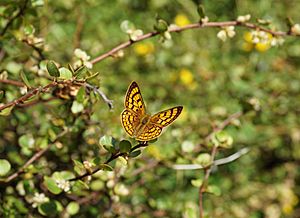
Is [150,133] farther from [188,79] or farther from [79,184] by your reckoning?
[188,79]

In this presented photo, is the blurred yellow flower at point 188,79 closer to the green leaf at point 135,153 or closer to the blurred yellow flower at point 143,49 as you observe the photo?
the blurred yellow flower at point 143,49

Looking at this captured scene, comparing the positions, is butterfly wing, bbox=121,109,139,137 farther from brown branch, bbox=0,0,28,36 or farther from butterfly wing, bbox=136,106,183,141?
brown branch, bbox=0,0,28,36

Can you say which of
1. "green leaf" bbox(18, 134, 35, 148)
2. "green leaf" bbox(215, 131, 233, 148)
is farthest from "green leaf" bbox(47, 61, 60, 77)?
"green leaf" bbox(215, 131, 233, 148)

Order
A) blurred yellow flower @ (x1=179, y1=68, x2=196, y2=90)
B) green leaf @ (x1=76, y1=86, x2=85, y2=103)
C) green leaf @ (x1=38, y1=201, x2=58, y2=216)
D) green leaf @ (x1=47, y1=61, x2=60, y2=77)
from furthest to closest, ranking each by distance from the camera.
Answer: blurred yellow flower @ (x1=179, y1=68, x2=196, y2=90)
green leaf @ (x1=38, y1=201, x2=58, y2=216)
green leaf @ (x1=76, y1=86, x2=85, y2=103)
green leaf @ (x1=47, y1=61, x2=60, y2=77)

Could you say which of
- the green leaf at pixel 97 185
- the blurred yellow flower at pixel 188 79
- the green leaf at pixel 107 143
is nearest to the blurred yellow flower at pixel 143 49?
the blurred yellow flower at pixel 188 79

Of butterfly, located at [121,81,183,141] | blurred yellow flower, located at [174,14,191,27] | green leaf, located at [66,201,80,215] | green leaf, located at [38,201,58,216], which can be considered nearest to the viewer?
butterfly, located at [121,81,183,141]

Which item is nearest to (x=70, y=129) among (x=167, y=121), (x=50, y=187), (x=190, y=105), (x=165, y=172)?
(x=50, y=187)

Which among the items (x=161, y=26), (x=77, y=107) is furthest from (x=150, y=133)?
(x=161, y=26)

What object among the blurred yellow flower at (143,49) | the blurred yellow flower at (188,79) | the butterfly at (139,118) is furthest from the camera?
the blurred yellow flower at (143,49)
